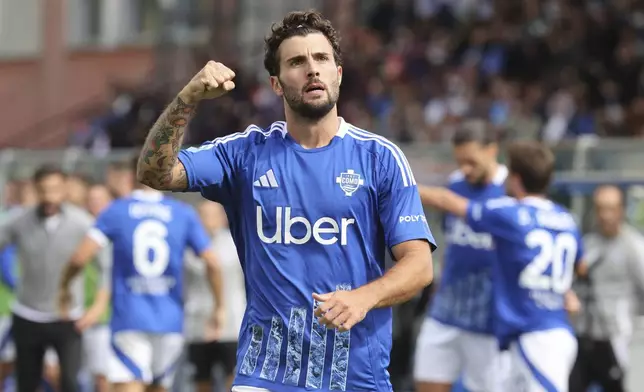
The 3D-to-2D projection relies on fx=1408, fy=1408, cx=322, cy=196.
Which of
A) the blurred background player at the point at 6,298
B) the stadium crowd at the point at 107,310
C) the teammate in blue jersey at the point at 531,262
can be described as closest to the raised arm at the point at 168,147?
the teammate in blue jersey at the point at 531,262

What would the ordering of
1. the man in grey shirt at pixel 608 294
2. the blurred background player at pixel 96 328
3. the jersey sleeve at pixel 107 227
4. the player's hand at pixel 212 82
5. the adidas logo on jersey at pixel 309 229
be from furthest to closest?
the blurred background player at pixel 96 328
the man in grey shirt at pixel 608 294
the jersey sleeve at pixel 107 227
the adidas logo on jersey at pixel 309 229
the player's hand at pixel 212 82

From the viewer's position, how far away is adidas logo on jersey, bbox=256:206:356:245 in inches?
236

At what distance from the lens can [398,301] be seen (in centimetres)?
579

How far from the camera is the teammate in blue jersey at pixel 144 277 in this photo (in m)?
11.3

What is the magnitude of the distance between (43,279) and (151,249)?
1.91 metres

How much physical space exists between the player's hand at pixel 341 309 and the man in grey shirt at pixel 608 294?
6.64 m

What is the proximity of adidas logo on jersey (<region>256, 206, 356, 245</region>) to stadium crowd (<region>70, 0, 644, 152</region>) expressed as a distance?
986 cm

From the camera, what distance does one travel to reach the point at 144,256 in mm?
11359

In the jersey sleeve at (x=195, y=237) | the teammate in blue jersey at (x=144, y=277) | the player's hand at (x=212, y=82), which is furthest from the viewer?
the jersey sleeve at (x=195, y=237)

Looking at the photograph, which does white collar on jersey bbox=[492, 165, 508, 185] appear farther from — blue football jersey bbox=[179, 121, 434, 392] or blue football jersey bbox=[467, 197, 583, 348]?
blue football jersey bbox=[179, 121, 434, 392]

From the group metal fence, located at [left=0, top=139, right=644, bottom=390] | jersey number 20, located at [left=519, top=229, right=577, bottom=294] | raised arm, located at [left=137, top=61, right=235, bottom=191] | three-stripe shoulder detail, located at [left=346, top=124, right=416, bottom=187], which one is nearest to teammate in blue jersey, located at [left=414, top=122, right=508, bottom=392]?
jersey number 20, located at [left=519, top=229, right=577, bottom=294]

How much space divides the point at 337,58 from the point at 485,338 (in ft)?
14.8

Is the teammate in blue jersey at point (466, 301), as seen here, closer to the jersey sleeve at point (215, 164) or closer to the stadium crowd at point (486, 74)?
the jersey sleeve at point (215, 164)

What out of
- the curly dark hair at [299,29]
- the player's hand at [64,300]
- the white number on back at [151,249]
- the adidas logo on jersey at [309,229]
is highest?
the curly dark hair at [299,29]
